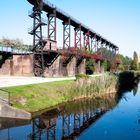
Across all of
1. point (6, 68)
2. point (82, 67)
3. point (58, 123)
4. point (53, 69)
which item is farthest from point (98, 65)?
point (58, 123)

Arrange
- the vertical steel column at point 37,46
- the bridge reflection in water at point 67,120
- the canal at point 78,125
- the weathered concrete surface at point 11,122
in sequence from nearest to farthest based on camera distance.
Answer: the canal at point 78,125 → the bridge reflection in water at point 67,120 → the weathered concrete surface at point 11,122 → the vertical steel column at point 37,46

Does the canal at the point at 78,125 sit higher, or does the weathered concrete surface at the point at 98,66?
the weathered concrete surface at the point at 98,66

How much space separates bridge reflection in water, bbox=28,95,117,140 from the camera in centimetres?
2169

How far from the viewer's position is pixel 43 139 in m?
20.2

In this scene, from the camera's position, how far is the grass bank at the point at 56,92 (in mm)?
27797

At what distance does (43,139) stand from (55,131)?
241cm

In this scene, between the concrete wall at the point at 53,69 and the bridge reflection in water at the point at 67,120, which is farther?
the concrete wall at the point at 53,69

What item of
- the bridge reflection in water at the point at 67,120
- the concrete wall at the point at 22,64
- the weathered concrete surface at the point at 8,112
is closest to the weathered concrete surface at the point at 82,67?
the concrete wall at the point at 22,64

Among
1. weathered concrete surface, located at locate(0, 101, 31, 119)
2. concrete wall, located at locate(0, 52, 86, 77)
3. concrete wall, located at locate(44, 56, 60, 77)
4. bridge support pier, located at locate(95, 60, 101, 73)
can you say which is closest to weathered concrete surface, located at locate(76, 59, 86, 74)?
concrete wall, located at locate(0, 52, 86, 77)

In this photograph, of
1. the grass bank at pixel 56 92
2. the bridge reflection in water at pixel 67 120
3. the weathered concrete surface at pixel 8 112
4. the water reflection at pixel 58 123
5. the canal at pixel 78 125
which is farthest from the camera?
the grass bank at pixel 56 92

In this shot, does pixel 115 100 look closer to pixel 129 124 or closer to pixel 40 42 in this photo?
pixel 129 124

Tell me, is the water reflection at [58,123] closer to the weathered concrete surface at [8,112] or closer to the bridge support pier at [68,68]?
the weathered concrete surface at [8,112]

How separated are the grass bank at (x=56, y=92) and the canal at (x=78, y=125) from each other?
1.43 meters

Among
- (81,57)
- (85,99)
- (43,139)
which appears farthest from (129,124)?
(81,57)
